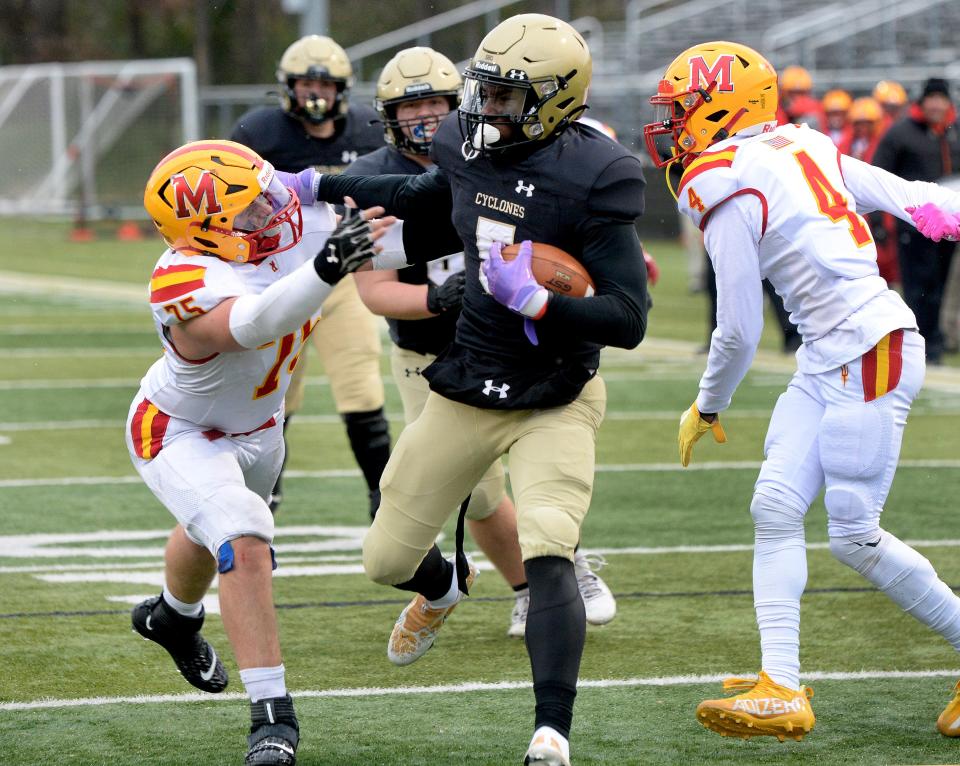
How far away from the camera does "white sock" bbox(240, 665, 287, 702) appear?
3811 millimetres

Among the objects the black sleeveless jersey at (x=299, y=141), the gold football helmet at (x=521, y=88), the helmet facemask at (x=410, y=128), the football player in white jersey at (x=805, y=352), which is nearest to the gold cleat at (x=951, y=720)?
the football player in white jersey at (x=805, y=352)

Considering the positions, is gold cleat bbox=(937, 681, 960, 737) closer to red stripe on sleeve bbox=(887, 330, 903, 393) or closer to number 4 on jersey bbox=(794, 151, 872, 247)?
red stripe on sleeve bbox=(887, 330, 903, 393)

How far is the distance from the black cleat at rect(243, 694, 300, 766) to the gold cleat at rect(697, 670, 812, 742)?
3.17 feet

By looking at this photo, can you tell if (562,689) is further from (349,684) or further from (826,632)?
(826,632)

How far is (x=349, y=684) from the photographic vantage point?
4570 millimetres

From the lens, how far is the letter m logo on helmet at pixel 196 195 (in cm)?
396

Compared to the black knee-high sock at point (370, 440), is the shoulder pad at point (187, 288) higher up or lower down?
higher up

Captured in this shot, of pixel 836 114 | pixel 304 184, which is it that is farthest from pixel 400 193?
pixel 836 114

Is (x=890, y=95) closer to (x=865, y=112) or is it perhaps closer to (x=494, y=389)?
(x=865, y=112)

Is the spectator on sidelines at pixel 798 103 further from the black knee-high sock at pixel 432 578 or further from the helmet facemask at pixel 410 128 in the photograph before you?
the black knee-high sock at pixel 432 578

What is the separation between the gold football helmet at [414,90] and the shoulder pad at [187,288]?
1557mm

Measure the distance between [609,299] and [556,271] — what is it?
0.50ft

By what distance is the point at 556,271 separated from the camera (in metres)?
3.94

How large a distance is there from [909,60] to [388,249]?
19.6m
